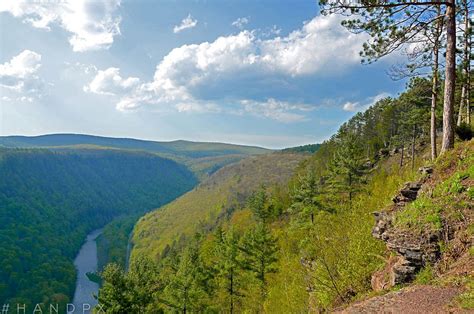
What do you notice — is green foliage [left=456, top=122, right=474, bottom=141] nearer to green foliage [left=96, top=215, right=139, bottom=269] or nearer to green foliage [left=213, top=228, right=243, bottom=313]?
green foliage [left=213, top=228, right=243, bottom=313]

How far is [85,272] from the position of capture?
118 m

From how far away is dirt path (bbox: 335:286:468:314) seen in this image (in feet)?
26.6

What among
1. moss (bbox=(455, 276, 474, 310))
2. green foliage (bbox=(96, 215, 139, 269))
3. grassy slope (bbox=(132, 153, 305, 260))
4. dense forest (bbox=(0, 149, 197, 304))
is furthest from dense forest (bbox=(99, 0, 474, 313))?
green foliage (bbox=(96, 215, 139, 269))

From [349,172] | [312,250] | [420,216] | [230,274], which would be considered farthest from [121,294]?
[420,216]

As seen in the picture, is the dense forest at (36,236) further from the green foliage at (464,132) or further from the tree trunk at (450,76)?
the tree trunk at (450,76)

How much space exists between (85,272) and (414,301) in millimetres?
128308

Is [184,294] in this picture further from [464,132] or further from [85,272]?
[85,272]

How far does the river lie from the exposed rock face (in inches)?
2916

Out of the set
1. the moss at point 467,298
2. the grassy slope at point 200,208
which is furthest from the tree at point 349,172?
the grassy slope at point 200,208

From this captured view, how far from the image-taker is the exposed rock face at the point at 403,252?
10.1 m

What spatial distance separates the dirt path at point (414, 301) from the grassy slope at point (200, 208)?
111898mm

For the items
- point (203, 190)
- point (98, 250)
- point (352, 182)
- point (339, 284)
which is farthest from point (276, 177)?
point (339, 284)

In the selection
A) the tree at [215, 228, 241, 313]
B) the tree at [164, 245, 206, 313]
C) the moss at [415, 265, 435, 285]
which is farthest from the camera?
the tree at [215, 228, 241, 313]

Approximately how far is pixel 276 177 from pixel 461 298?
6291 inches
